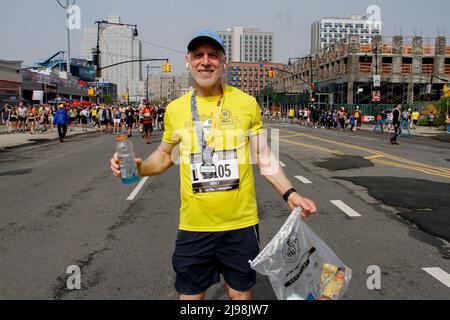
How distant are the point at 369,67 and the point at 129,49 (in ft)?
156

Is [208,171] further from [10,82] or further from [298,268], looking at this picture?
[10,82]

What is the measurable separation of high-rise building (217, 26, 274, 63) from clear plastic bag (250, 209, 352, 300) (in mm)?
132982

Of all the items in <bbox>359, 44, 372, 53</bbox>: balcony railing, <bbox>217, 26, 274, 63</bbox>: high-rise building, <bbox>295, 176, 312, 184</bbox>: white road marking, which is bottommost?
<bbox>295, 176, 312, 184</bbox>: white road marking

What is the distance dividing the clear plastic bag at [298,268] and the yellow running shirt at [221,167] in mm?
281

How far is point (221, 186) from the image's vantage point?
2785 mm

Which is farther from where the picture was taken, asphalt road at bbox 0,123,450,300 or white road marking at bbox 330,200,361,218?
white road marking at bbox 330,200,361,218

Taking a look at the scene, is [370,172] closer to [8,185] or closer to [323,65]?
[8,185]

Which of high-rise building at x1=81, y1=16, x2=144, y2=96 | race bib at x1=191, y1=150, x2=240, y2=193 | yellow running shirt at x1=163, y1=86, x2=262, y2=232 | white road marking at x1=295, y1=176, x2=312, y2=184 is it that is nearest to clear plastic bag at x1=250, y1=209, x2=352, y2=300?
yellow running shirt at x1=163, y1=86, x2=262, y2=232

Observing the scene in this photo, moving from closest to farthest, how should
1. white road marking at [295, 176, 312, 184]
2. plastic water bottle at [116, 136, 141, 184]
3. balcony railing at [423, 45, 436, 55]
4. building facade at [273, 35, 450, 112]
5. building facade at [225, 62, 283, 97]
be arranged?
plastic water bottle at [116, 136, 141, 184]
white road marking at [295, 176, 312, 184]
building facade at [273, 35, 450, 112]
balcony railing at [423, 45, 436, 55]
building facade at [225, 62, 283, 97]

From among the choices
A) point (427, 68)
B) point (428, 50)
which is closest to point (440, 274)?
point (427, 68)

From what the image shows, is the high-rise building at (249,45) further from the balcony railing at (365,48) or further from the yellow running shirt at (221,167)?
the yellow running shirt at (221,167)

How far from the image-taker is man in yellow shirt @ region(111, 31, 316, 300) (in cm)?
276

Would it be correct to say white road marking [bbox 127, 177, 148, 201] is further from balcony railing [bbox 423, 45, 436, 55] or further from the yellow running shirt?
balcony railing [bbox 423, 45, 436, 55]
